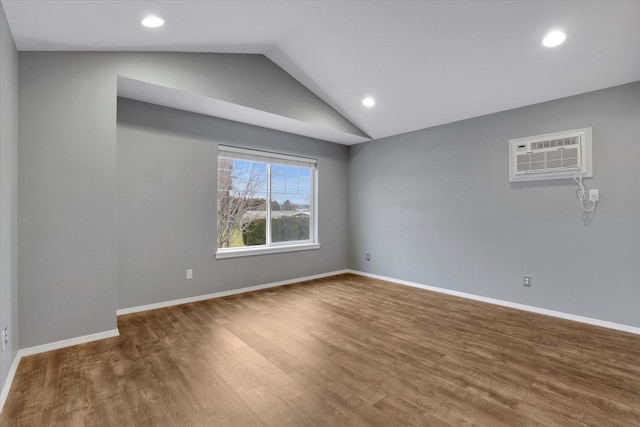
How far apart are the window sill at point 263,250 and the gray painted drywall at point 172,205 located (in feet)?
0.27

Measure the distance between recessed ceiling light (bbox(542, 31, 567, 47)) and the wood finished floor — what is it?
8.69 ft

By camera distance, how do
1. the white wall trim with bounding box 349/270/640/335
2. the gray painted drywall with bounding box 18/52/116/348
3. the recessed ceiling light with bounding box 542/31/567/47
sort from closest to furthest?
the gray painted drywall with bounding box 18/52/116/348, the recessed ceiling light with bounding box 542/31/567/47, the white wall trim with bounding box 349/270/640/335

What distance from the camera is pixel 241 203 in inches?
174

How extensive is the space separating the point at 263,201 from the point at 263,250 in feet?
2.47

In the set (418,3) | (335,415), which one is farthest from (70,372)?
(418,3)

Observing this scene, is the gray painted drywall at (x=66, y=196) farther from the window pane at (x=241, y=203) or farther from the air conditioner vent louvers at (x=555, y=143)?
the air conditioner vent louvers at (x=555, y=143)

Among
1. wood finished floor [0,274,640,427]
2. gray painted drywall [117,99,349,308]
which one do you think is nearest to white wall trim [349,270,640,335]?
wood finished floor [0,274,640,427]

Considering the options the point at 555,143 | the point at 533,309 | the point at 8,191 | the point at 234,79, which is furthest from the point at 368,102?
the point at 8,191

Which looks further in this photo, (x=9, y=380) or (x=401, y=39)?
(x=401, y=39)

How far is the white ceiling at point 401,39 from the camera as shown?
235 centimetres

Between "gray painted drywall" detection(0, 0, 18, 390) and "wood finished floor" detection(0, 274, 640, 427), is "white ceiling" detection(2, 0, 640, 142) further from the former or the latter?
"wood finished floor" detection(0, 274, 640, 427)

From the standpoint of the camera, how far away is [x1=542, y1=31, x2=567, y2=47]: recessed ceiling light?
2.59 meters

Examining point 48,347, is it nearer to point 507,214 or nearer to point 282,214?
point 282,214

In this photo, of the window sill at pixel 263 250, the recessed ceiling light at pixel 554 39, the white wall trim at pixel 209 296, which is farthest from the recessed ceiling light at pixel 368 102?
the white wall trim at pixel 209 296
